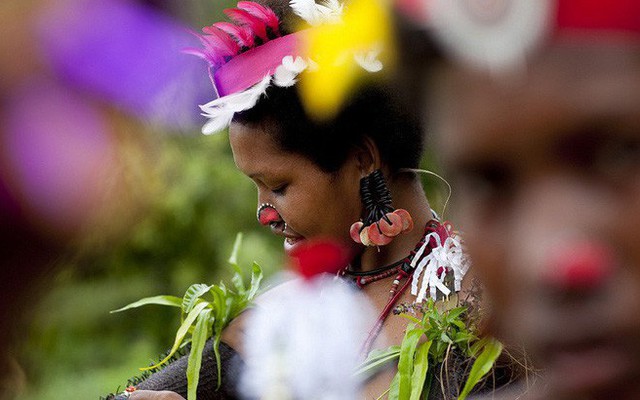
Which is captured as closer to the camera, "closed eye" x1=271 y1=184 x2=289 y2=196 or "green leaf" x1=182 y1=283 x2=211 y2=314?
"closed eye" x1=271 y1=184 x2=289 y2=196

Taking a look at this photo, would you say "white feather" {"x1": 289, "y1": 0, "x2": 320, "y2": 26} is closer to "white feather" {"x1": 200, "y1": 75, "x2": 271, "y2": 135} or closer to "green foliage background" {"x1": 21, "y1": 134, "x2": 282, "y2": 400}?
"white feather" {"x1": 200, "y1": 75, "x2": 271, "y2": 135}

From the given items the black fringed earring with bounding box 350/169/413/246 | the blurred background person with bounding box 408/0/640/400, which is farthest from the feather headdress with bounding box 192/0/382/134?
the blurred background person with bounding box 408/0/640/400

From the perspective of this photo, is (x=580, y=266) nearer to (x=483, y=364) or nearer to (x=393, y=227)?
(x=483, y=364)

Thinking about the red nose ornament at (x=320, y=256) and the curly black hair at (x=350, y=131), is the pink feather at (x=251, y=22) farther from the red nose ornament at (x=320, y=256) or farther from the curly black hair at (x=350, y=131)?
the red nose ornament at (x=320, y=256)

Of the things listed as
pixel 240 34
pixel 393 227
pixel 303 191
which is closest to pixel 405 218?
pixel 393 227

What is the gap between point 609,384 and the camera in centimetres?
120

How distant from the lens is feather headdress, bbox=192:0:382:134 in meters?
2.58

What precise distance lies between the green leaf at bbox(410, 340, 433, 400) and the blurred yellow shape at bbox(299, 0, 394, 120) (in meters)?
0.59

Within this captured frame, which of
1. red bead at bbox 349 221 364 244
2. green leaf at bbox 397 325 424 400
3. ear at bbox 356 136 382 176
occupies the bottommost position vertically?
green leaf at bbox 397 325 424 400

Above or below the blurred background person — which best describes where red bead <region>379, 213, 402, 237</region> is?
below

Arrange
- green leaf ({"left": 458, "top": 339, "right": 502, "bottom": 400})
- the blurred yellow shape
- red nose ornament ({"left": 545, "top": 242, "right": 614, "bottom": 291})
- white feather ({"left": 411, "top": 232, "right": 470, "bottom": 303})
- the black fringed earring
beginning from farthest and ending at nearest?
the black fringed earring < white feather ({"left": 411, "top": 232, "right": 470, "bottom": 303}) < green leaf ({"left": 458, "top": 339, "right": 502, "bottom": 400}) < the blurred yellow shape < red nose ornament ({"left": 545, "top": 242, "right": 614, "bottom": 291})

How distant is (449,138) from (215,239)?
431 centimetres

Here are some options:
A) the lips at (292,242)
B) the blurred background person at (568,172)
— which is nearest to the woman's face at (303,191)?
the lips at (292,242)

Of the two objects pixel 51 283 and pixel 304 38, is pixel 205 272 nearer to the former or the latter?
pixel 304 38
